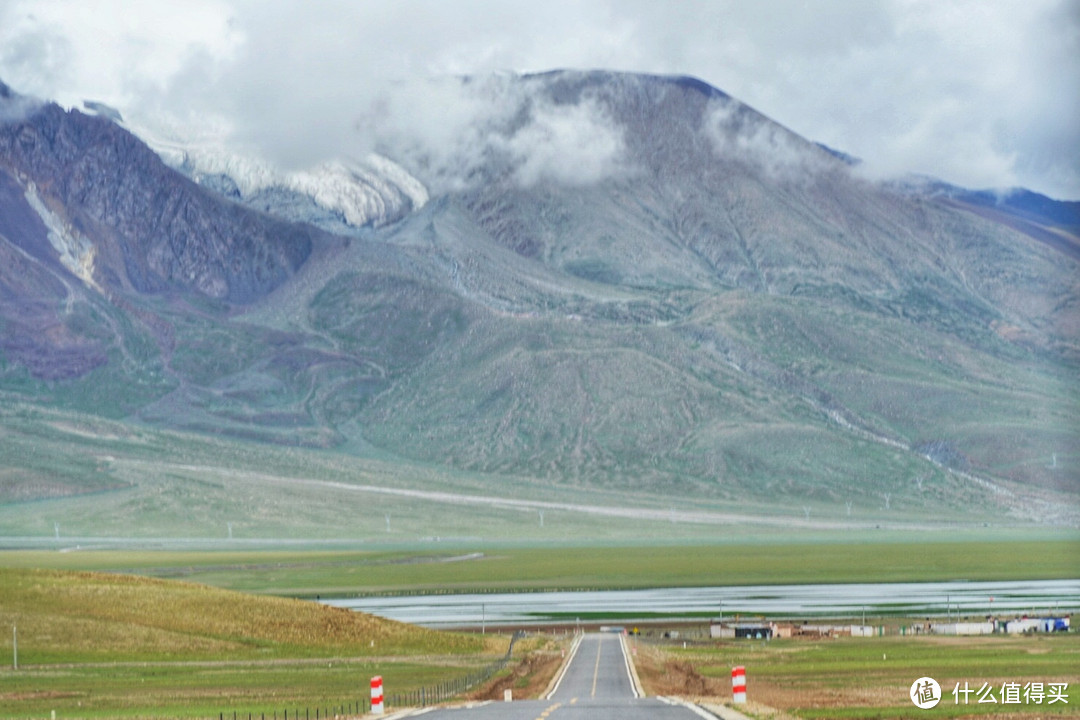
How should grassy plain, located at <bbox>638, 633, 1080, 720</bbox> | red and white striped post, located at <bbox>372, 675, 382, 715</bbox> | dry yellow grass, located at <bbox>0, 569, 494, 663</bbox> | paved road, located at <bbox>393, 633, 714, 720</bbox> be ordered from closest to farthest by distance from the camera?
paved road, located at <bbox>393, 633, 714, 720</bbox>, red and white striped post, located at <bbox>372, 675, 382, 715</bbox>, grassy plain, located at <bbox>638, 633, 1080, 720</bbox>, dry yellow grass, located at <bbox>0, 569, 494, 663</bbox>

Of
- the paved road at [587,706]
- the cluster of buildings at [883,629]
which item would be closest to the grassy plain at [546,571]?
the cluster of buildings at [883,629]

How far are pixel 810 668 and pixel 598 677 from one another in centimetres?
1347

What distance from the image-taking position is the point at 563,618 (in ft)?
391

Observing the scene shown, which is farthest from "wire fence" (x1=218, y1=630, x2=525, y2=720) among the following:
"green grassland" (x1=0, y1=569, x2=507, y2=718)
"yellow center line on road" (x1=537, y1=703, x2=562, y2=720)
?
"yellow center line on road" (x1=537, y1=703, x2=562, y2=720)

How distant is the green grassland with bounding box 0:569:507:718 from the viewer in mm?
61438

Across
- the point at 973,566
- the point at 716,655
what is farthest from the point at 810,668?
the point at 973,566

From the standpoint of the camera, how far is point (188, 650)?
80125mm

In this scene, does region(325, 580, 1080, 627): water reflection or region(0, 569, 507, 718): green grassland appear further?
region(325, 580, 1080, 627): water reflection

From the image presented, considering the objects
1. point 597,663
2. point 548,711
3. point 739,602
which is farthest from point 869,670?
point 739,602

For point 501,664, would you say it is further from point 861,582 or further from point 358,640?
point 861,582

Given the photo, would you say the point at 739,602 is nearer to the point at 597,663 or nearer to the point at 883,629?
the point at 883,629

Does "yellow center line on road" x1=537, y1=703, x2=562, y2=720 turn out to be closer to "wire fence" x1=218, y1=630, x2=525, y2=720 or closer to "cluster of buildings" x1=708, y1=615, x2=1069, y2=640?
"wire fence" x1=218, y1=630, x2=525, y2=720

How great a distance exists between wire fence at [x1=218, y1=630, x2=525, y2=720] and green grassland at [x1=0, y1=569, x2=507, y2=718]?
790 millimetres

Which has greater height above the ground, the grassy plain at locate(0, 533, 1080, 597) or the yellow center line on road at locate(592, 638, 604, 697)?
the grassy plain at locate(0, 533, 1080, 597)
